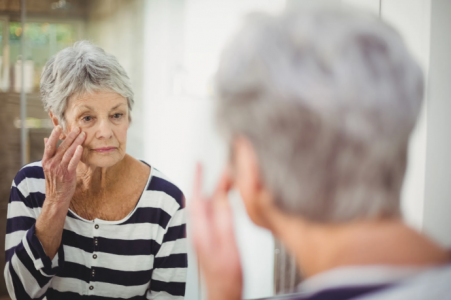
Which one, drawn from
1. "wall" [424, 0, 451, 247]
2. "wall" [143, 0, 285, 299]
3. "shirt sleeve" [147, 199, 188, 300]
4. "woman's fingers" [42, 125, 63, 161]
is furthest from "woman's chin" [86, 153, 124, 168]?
"wall" [424, 0, 451, 247]

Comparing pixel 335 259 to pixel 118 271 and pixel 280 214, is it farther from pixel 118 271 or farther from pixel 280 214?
pixel 118 271

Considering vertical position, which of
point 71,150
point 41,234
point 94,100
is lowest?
point 41,234

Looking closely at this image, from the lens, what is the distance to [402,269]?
18.1 inches

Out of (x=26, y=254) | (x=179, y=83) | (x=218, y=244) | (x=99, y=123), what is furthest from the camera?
(x=179, y=83)

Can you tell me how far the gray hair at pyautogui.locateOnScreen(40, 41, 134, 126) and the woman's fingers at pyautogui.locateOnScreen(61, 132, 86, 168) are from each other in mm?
112

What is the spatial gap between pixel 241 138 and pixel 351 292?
8.5 inches

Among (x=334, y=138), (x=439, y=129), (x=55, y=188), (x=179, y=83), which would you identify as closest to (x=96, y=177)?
(x=55, y=188)

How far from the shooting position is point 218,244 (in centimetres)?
58

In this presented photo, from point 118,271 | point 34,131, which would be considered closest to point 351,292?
point 118,271

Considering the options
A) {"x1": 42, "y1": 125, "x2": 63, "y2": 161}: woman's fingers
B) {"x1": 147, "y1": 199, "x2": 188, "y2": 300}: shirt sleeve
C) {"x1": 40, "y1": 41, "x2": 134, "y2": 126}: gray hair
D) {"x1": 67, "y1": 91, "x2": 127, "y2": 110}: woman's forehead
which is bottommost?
{"x1": 147, "y1": 199, "x2": 188, "y2": 300}: shirt sleeve

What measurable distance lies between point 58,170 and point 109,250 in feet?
0.99

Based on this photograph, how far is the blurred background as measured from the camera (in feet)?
5.44

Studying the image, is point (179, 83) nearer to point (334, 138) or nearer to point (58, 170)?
point (58, 170)

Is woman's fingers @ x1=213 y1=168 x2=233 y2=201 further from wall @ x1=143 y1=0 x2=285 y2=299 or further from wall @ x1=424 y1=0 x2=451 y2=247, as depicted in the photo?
wall @ x1=424 y1=0 x2=451 y2=247
